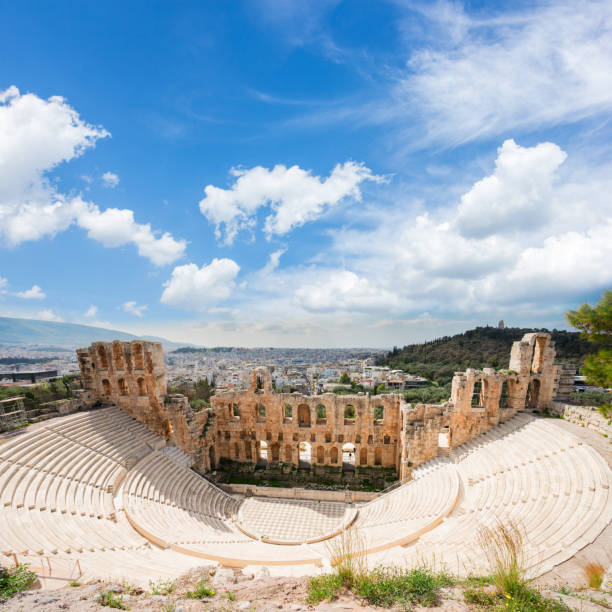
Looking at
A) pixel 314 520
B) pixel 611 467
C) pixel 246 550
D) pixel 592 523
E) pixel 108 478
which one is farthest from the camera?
pixel 314 520

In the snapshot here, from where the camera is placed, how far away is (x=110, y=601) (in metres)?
7.09

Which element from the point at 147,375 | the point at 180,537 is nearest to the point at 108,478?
the point at 180,537

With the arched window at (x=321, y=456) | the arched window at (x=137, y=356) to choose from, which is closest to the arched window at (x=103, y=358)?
the arched window at (x=137, y=356)

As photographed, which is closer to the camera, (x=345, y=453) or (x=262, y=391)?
(x=262, y=391)

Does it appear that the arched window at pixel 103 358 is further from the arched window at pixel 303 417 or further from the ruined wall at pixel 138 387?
the arched window at pixel 303 417

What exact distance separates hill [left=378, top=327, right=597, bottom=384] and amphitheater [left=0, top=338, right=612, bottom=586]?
134ft

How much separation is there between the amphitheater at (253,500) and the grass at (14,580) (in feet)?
4.62

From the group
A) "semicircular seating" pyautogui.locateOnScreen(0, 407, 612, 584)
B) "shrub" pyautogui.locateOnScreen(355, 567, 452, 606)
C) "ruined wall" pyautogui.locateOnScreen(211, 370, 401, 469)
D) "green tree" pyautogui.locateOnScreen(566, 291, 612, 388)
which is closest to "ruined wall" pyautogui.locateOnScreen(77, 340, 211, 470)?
"semicircular seating" pyautogui.locateOnScreen(0, 407, 612, 584)

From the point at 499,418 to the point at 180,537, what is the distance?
2329 centimetres

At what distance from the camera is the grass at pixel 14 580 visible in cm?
714

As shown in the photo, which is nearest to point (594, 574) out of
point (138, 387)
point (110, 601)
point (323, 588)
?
point (323, 588)

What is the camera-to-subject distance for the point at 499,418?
23438mm

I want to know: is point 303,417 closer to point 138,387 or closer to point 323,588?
point 138,387

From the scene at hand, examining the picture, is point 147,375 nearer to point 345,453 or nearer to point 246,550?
point 246,550
